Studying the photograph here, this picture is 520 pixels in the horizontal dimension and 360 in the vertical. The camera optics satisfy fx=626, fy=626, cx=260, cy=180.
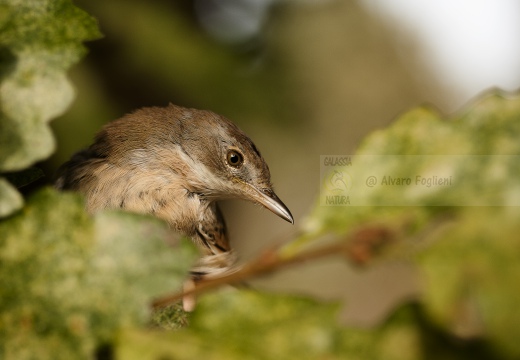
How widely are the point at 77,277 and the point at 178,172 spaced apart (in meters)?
2.05

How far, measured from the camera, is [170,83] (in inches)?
206

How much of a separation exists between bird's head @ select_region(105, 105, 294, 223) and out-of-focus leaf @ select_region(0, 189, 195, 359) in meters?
2.02

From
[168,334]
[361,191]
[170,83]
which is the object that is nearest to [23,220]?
[168,334]

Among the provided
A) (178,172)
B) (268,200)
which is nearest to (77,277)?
(178,172)

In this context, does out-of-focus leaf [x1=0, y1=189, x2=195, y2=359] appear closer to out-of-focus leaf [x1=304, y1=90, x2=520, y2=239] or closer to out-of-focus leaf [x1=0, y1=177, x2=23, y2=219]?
out-of-focus leaf [x1=0, y1=177, x2=23, y2=219]

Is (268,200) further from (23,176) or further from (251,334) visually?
(251,334)

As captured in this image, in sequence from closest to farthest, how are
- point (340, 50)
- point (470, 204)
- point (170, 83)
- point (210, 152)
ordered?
point (470, 204), point (210, 152), point (170, 83), point (340, 50)

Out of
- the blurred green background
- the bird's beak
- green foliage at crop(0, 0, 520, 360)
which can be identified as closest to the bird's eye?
the bird's beak

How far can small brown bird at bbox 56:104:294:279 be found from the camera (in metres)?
2.24

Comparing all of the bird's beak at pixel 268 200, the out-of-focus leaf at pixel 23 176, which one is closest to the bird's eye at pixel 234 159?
the bird's beak at pixel 268 200

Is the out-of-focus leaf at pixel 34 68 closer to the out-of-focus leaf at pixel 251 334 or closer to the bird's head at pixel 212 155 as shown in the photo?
the out-of-focus leaf at pixel 251 334

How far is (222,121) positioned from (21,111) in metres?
2.26

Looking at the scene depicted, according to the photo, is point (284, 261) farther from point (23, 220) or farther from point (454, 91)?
point (454, 91)

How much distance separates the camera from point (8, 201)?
777mm
